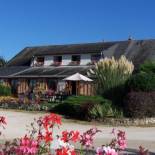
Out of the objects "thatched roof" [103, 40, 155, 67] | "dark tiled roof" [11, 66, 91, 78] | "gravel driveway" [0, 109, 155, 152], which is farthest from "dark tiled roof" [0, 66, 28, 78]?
"gravel driveway" [0, 109, 155, 152]

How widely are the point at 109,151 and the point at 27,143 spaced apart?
74 centimetres

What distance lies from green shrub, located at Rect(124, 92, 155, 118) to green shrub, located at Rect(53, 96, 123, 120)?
33.2 inches

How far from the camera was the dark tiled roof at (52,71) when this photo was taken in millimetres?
50641

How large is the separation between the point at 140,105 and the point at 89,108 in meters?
2.37

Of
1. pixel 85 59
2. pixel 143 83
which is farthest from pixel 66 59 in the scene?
pixel 143 83

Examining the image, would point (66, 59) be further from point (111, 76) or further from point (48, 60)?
point (111, 76)

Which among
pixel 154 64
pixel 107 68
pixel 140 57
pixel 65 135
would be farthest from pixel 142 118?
pixel 140 57

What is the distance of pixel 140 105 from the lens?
69.0ft

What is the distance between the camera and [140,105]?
828 inches

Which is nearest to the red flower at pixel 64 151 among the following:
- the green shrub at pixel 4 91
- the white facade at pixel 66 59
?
the green shrub at pixel 4 91

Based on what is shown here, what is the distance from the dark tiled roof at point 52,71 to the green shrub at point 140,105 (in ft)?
92.9

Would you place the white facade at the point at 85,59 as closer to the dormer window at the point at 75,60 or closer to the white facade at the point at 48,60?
the dormer window at the point at 75,60

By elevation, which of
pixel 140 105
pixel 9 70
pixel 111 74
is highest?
pixel 9 70

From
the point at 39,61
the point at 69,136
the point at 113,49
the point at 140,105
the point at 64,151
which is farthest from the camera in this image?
the point at 39,61
